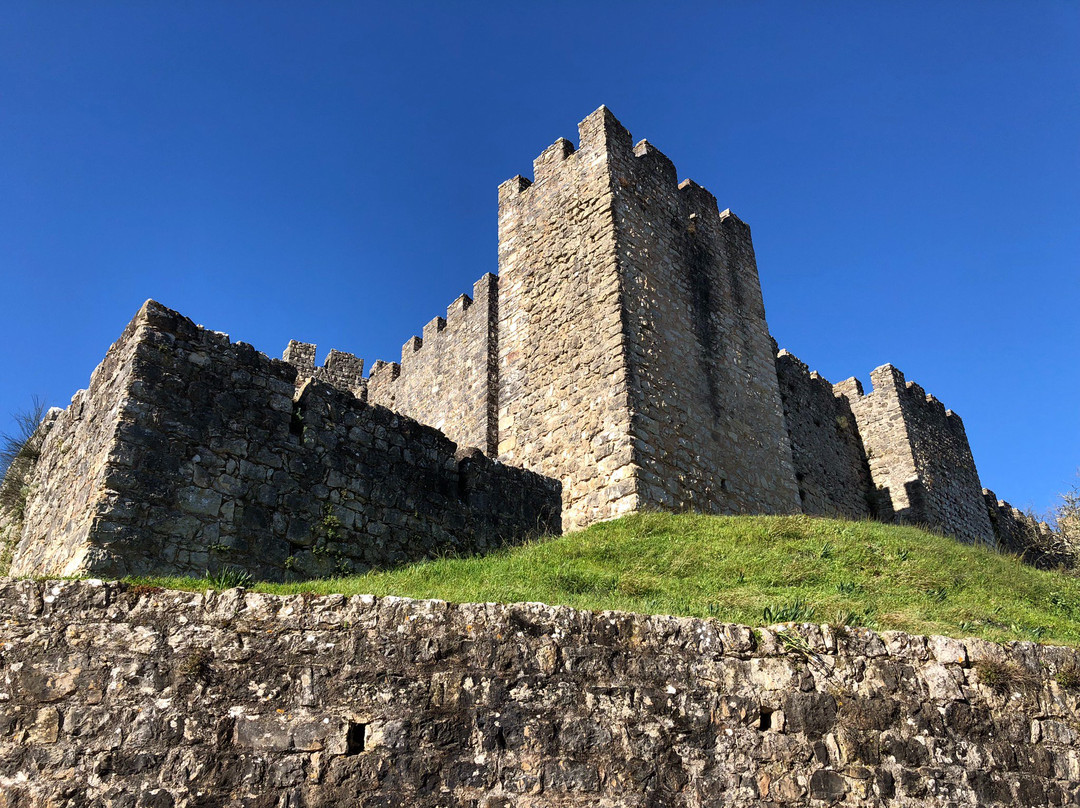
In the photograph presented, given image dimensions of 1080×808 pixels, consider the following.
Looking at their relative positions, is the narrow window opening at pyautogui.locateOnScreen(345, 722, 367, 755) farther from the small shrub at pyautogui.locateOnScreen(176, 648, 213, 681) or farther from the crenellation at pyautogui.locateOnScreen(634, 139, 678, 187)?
the crenellation at pyautogui.locateOnScreen(634, 139, 678, 187)

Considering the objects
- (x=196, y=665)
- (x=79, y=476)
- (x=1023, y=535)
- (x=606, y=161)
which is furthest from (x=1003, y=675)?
(x=1023, y=535)

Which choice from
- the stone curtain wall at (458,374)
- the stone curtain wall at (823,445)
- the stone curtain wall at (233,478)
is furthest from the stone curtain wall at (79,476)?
the stone curtain wall at (823,445)

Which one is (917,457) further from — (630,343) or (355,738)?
(355,738)

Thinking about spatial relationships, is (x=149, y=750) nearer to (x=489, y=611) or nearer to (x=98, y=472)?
(x=489, y=611)

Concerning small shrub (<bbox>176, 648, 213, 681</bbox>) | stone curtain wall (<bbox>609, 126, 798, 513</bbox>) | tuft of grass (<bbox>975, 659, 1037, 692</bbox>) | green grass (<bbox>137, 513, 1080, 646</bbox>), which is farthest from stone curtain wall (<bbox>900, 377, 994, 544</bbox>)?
small shrub (<bbox>176, 648, 213, 681</bbox>)

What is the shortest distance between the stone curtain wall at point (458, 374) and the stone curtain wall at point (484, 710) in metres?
10.4

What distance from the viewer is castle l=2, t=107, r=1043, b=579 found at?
7723 millimetres

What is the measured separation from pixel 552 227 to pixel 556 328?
2.20m

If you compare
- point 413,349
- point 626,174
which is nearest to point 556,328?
point 626,174

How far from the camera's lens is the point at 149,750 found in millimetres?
4062

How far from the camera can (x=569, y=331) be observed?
14016 mm

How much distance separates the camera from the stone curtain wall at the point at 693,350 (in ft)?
41.8

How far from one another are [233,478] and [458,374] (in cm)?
1024

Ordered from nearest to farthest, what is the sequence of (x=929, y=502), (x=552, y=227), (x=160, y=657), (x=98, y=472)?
(x=160, y=657)
(x=98, y=472)
(x=552, y=227)
(x=929, y=502)
